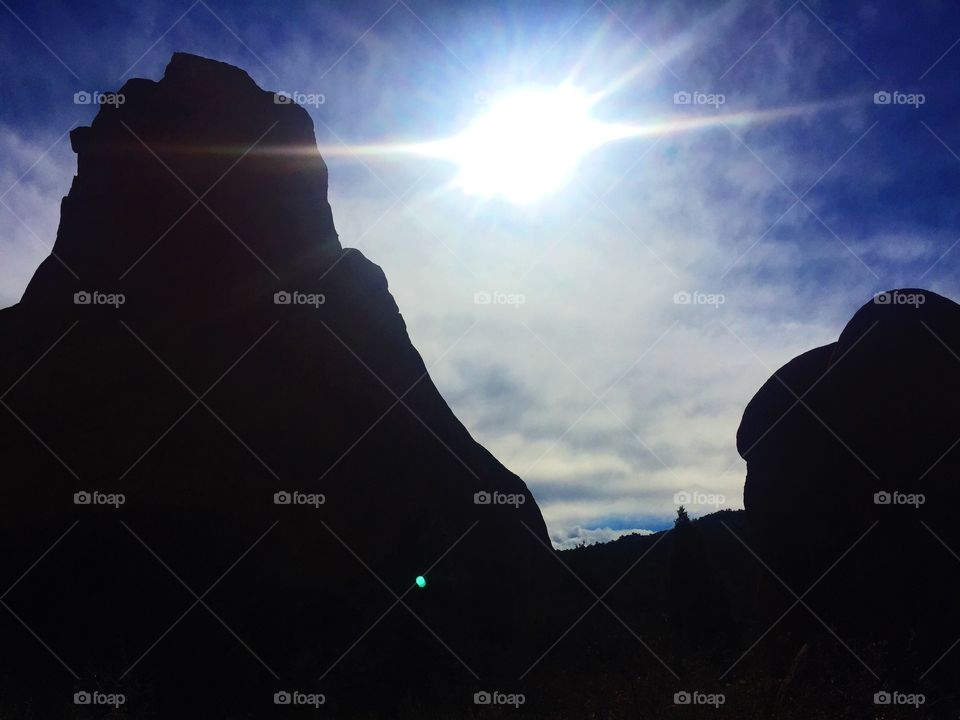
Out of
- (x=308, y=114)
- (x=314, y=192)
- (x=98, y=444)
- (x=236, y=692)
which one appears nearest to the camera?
(x=236, y=692)

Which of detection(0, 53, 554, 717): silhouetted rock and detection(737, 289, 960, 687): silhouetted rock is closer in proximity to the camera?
detection(737, 289, 960, 687): silhouetted rock

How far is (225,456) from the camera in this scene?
26.2 meters

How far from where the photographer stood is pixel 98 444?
2562 cm

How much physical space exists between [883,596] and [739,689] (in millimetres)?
9525

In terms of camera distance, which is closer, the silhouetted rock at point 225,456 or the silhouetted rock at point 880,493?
the silhouetted rock at point 880,493

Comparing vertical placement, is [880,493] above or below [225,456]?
below

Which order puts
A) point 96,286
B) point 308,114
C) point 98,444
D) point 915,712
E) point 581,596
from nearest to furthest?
point 915,712, point 98,444, point 96,286, point 581,596, point 308,114

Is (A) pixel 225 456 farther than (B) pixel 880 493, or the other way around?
(A) pixel 225 456

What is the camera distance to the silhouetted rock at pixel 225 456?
2217 cm

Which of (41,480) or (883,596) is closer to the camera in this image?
(883,596)

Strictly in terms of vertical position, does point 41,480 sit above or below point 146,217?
below

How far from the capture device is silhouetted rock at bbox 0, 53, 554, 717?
22.2 meters

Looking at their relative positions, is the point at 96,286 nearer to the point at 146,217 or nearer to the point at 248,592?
the point at 146,217

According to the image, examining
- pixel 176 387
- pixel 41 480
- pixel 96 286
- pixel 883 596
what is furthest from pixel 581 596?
pixel 96 286
